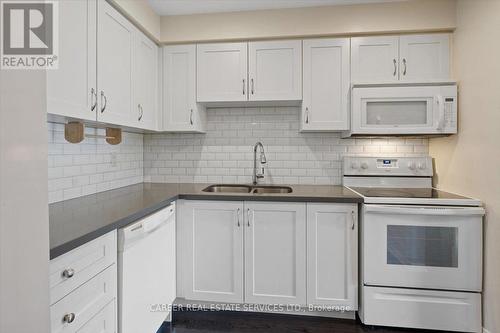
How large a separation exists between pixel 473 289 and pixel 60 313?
7.53 ft

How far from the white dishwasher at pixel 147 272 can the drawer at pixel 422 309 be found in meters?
1.35

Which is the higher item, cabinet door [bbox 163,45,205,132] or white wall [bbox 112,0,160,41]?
white wall [bbox 112,0,160,41]

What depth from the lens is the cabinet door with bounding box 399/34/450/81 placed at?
7.31ft

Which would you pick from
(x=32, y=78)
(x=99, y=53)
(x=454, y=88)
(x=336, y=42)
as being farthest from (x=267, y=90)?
(x=32, y=78)

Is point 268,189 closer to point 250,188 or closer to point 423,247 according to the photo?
point 250,188

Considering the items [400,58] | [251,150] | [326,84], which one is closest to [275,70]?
[326,84]

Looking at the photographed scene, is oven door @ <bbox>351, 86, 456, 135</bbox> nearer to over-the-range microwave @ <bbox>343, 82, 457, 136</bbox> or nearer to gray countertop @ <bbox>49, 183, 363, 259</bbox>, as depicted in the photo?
over-the-range microwave @ <bbox>343, 82, 457, 136</bbox>

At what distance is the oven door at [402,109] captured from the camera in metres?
2.13

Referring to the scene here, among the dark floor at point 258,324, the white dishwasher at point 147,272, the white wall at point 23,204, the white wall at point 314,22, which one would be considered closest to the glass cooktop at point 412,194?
the dark floor at point 258,324

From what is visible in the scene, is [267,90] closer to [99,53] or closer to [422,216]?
[99,53]

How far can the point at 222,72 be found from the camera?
7.93 ft

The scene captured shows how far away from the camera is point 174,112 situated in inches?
97.7

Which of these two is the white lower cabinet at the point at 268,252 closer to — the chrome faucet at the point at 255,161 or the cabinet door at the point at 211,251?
the cabinet door at the point at 211,251

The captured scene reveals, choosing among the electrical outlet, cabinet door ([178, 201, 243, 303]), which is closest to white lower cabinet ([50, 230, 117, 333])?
cabinet door ([178, 201, 243, 303])
